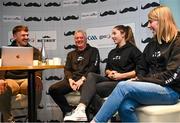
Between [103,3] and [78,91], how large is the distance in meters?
1.63

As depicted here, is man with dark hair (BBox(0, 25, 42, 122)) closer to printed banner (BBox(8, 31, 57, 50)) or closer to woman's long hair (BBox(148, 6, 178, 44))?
printed banner (BBox(8, 31, 57, 50))

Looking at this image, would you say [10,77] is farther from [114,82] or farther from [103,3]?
[103,3]

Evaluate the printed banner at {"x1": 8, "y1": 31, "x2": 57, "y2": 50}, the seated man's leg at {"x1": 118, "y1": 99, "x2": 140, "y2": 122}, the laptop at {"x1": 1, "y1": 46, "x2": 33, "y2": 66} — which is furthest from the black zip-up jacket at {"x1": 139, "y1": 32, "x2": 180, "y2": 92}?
the printed banner at {"x1": 8, "y1": 31, "x2": 57, "y2": 50}

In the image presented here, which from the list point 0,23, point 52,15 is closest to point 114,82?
point 52,15

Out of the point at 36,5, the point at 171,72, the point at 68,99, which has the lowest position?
the point at 68,99

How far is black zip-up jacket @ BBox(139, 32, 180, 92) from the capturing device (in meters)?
2.55

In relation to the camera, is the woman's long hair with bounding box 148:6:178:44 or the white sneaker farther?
the white sneaker

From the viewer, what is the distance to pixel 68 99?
3982mm

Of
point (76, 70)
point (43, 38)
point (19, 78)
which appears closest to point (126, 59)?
point (76, 70)

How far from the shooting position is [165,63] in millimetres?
2688

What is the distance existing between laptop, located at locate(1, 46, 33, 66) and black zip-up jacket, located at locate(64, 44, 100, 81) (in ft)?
2.90

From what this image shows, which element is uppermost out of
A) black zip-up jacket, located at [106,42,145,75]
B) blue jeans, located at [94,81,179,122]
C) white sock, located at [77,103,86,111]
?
black zip-up jacket, located at [106,42,145,75]

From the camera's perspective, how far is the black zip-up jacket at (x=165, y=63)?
255cm

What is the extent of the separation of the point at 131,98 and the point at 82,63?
5.67ft
